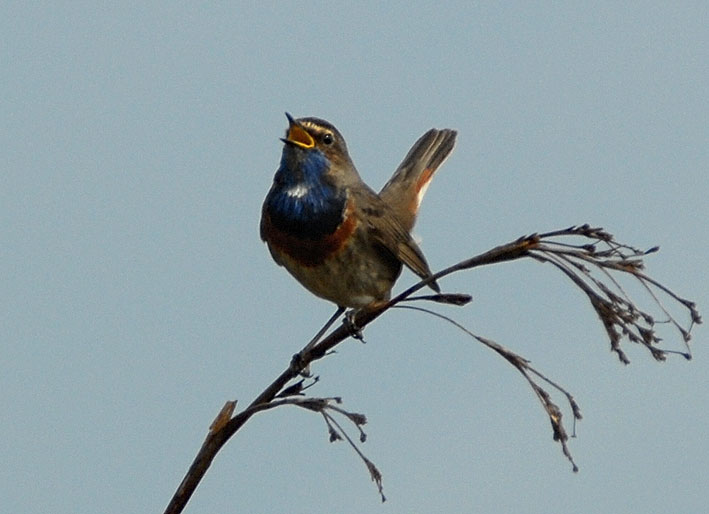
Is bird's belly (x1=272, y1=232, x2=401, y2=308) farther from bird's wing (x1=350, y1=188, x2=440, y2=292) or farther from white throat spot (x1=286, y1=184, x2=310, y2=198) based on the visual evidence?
white throat spot (x1=286, y1=184, x2=310, y2=198)

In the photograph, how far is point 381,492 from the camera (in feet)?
10.3

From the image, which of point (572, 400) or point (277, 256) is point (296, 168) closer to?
point (277, 256)

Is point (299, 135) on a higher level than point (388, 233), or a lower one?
higher

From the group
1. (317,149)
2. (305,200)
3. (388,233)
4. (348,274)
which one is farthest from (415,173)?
(348,274)

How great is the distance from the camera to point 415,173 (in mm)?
9906

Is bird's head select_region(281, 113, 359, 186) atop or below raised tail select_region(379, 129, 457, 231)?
below

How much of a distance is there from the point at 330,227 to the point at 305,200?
253mm

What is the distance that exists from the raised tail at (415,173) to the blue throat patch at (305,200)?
138cm

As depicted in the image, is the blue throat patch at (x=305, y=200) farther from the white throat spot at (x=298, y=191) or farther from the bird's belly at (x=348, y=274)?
the bird's belly at (x=348, y=274)

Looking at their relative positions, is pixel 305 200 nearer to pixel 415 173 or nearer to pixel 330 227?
pixel 330 227

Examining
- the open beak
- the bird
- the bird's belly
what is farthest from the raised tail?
the open beak

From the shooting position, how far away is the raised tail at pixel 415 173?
9531 millimetres

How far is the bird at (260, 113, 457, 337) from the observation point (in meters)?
7.70

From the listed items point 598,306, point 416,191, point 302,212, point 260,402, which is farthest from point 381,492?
point 416,191
